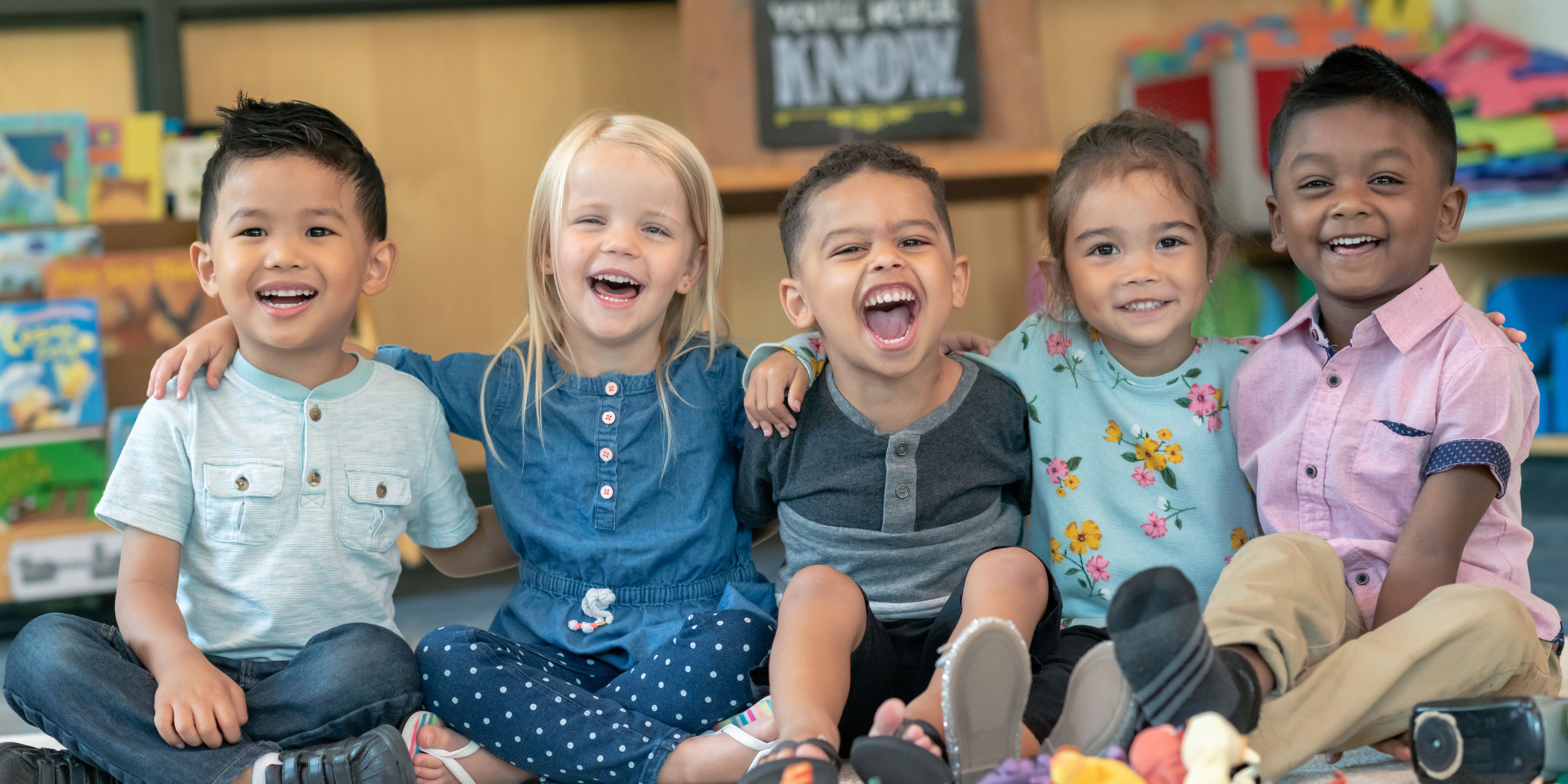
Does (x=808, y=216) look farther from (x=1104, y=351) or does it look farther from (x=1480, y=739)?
(x=1480, y=739)

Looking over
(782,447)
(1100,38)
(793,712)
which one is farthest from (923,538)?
(1100,38)

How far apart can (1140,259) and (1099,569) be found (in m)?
0.30

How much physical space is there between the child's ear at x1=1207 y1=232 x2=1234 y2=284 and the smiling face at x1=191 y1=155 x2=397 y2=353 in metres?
0.82

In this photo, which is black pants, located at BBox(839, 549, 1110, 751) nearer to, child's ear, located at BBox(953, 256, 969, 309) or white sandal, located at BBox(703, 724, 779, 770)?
white sandal, located at BBox(703, 724, 779, 770)

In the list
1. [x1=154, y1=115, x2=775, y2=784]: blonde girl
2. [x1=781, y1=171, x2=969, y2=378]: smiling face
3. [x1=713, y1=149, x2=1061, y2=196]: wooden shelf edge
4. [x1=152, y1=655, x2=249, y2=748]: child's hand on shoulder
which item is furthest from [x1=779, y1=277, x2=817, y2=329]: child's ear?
[x1=713, y1=149, x2=1061, y2=196]: wooden shelf edge

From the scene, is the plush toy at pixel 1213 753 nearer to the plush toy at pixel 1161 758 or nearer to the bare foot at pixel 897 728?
the plush toy at pixel 1161 758

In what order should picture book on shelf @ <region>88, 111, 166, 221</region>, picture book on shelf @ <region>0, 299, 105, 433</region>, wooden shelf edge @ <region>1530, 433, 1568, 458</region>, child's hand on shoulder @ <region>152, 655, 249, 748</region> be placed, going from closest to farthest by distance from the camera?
child's hand on shoulder @ <region>152, 655, 249, 748</region> → picture book on shelf @ <region>0, 299, 105, 433</region> → picture book on shelf @ <region>88, 111, 166, 221</region> → wooden shelf edge @ <region>1530, 433, 1568, 458</region>

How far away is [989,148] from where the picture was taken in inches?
91.3

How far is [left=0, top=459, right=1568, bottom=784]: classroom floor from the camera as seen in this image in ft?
3.21

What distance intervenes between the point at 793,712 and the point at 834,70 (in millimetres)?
1644

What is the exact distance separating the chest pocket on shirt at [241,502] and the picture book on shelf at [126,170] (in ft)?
4.16

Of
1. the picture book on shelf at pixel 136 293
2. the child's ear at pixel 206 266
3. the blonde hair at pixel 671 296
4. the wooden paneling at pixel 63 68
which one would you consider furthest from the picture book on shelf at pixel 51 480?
the blonde hair at pixel 671 296

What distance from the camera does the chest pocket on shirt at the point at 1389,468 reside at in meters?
1.06

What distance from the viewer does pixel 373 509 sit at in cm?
114
